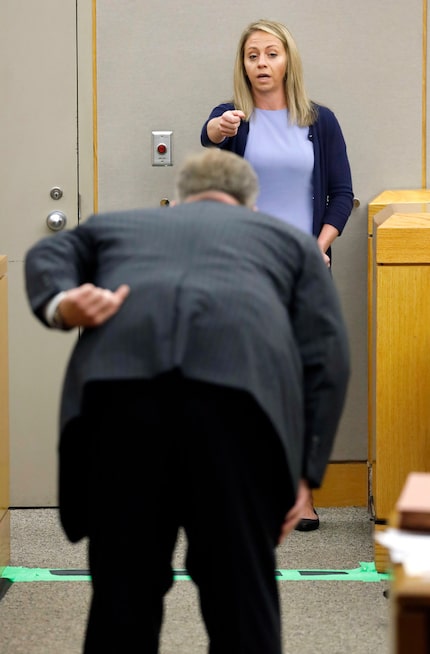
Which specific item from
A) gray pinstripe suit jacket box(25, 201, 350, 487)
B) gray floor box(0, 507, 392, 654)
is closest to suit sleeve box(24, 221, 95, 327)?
gray pinstripe suit jacket box(25, 201, 350, 487)


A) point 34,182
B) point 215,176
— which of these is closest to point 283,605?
point 215,176

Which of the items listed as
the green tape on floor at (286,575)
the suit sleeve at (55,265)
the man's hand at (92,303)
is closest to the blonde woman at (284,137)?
the green tape on floor at (286,575)

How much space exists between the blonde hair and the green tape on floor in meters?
1.62

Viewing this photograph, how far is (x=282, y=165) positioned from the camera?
444 centimetres

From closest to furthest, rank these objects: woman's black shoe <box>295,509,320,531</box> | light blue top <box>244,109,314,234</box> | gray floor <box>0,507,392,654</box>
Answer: gray floor <box>0,507,392,654</box> < light blue top <box>244,109,314,234</box> < woman's black shoe <box>295,509,320,531</box>

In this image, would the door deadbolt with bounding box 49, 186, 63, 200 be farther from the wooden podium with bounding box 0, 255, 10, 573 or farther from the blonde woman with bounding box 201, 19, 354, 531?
the wooden podium with bounding box 0, 255, 10, 573

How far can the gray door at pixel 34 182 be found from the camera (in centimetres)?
485

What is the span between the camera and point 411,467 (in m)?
4.02

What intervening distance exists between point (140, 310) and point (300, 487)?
0.51 m

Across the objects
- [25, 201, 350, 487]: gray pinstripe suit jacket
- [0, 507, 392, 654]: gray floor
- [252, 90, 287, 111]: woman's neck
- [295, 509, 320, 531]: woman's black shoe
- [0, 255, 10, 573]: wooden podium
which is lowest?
[0, 507, 392, 654]: gray floor

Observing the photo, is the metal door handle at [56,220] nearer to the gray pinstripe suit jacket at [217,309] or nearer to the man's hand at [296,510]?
the gray pinstripe suit jacket at [217,309]

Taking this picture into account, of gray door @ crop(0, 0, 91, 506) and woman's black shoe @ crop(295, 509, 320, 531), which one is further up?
gray door @ crop(0, 0, 91, 506)

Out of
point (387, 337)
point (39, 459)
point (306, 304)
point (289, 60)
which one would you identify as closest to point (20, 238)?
point (39, 459)

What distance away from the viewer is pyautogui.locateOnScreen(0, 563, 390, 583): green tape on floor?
13.4 feet
